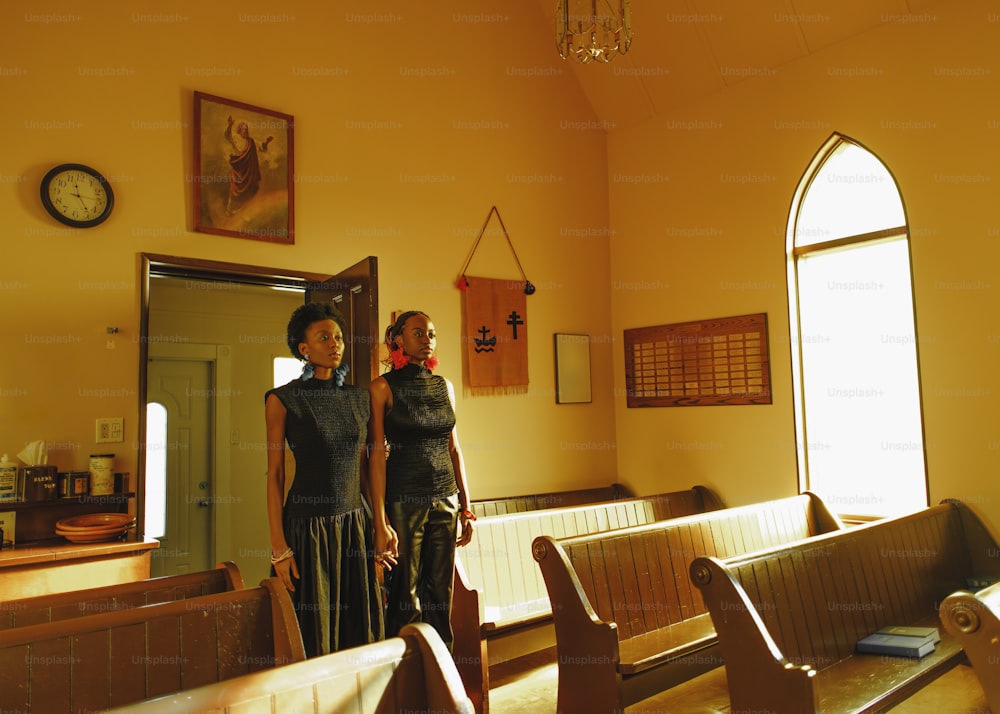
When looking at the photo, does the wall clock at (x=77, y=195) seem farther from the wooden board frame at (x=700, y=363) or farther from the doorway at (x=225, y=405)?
the wooden board frame at (x=700, y=363)

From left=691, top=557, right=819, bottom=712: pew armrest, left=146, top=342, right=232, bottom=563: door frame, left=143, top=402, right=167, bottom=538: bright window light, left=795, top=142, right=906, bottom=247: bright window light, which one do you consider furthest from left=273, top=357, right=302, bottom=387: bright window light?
left=691, top=557, right=819, bottom=712: pew armrest

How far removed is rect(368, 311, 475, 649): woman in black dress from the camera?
2902 mm

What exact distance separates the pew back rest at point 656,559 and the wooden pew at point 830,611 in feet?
2.14

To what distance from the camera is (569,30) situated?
3.06 metres

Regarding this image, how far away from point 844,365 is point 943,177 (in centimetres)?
128

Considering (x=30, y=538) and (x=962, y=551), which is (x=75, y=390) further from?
(x=962, y=551)

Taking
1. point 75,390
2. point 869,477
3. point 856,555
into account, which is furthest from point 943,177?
point 75,390

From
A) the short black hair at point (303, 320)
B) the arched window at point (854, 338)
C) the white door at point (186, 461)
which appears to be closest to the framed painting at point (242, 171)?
the short black hair at point (303, 320)

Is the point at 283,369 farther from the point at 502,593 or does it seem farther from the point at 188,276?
the point at 502,593

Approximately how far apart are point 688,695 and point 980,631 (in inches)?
49.1

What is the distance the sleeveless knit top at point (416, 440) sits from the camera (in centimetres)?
294

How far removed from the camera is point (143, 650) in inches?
72.7

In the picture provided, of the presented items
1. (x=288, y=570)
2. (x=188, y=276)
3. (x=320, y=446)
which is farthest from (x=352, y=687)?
(x=188, y=276)

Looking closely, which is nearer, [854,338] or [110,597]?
[110,597]
